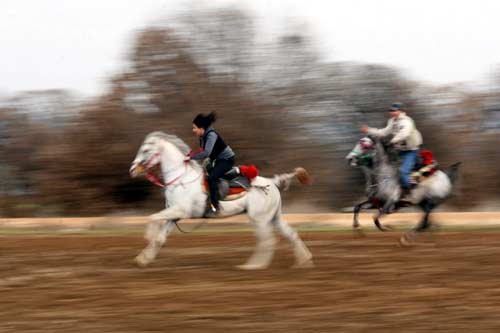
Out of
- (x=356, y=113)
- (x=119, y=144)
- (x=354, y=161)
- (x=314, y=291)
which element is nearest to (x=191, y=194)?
(x=314, y=291)

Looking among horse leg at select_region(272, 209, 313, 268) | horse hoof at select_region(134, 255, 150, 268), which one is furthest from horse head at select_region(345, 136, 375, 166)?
horse hoof at select_region(134, 255, 150, 268)

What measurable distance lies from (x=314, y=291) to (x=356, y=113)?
25627 mm

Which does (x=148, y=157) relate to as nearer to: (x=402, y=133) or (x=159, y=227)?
(x=159, y=227)

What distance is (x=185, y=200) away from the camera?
12.7 m

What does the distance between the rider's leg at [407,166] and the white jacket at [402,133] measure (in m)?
0.14

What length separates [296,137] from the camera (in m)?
33.7

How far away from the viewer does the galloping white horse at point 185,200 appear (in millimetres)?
12727

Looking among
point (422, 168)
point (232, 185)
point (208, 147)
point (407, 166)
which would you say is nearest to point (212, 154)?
point (208, 147)

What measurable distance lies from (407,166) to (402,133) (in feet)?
2.79

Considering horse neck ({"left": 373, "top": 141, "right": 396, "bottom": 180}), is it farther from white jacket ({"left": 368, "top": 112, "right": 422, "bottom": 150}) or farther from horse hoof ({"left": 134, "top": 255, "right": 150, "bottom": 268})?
horse hoof ({"left": 134, "top": 255, "right": 150, "bottom": 268})

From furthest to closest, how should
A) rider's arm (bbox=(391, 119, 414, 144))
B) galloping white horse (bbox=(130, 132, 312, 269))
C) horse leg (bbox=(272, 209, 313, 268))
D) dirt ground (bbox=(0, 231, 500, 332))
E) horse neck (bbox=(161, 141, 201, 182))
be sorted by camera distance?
rider's arm (bbox=(391, 119, 414, 144))
horse leg (bbox=(272, 209, 313, 268))
horse neck (bbox=(161, 141, 201, 182))
galloping white horse (bbox=(130, 132, 312, 269))
dirt ground (bbox=(0, 231, 500, 332))

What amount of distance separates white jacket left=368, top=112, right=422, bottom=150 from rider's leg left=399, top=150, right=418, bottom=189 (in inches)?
5.5

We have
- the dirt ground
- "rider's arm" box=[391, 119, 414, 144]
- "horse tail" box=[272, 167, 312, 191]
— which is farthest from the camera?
"rider's arm" box=[391, 119, 414, 144]

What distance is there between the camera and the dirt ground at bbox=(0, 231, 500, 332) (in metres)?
8.81
